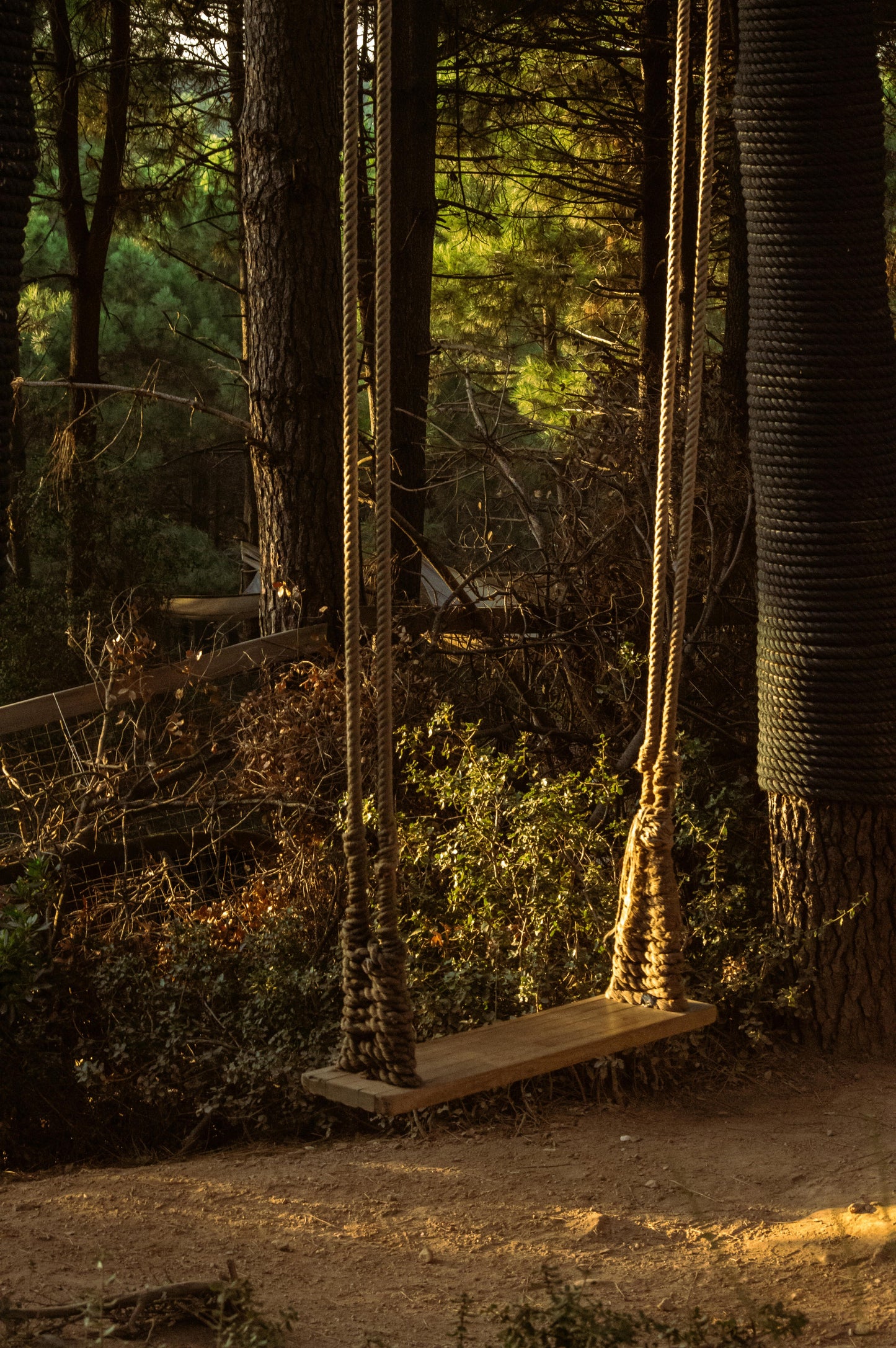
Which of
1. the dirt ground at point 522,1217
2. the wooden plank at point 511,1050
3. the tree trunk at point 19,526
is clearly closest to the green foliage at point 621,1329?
the dirt ground at point 522,1217

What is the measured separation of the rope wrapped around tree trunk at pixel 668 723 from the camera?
296cm

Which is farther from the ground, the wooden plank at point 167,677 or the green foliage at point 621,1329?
the wooden plank at point 167,677

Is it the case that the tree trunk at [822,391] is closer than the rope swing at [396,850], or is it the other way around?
the rope swing at [396,850]

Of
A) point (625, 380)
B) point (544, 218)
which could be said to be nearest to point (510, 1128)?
point (625, 380)

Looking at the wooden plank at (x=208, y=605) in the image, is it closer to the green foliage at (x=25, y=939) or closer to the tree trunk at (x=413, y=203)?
the tree trunk at (x=413, y=203)

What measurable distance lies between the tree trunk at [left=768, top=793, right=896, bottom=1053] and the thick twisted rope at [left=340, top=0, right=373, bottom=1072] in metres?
2.01

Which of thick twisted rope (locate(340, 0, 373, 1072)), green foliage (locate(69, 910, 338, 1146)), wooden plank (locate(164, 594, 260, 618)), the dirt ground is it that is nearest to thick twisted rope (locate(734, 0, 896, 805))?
the dirt ground

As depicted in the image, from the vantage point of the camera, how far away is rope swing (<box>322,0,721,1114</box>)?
248 cm

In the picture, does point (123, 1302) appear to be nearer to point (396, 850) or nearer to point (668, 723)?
point (396, 850)

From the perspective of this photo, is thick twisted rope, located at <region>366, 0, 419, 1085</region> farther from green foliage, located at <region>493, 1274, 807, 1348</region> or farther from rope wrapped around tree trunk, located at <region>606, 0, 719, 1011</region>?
rope wrapped around tree trunk, located at <region>606, 0, 719, 1011</region>

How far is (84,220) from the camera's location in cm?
1047

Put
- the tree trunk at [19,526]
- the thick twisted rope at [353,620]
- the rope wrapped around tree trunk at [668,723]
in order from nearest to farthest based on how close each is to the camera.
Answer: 1. the thick twisted rope at [353,620]
2. the rope wrapped around tree trunk at [668,723]
3. the tree trunk at [19,526]

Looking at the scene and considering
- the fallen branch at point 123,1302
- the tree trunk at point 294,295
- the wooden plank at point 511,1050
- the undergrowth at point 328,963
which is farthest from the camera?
the tree trunk at point 294,295

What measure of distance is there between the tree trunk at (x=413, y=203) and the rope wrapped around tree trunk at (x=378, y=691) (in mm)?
5619
